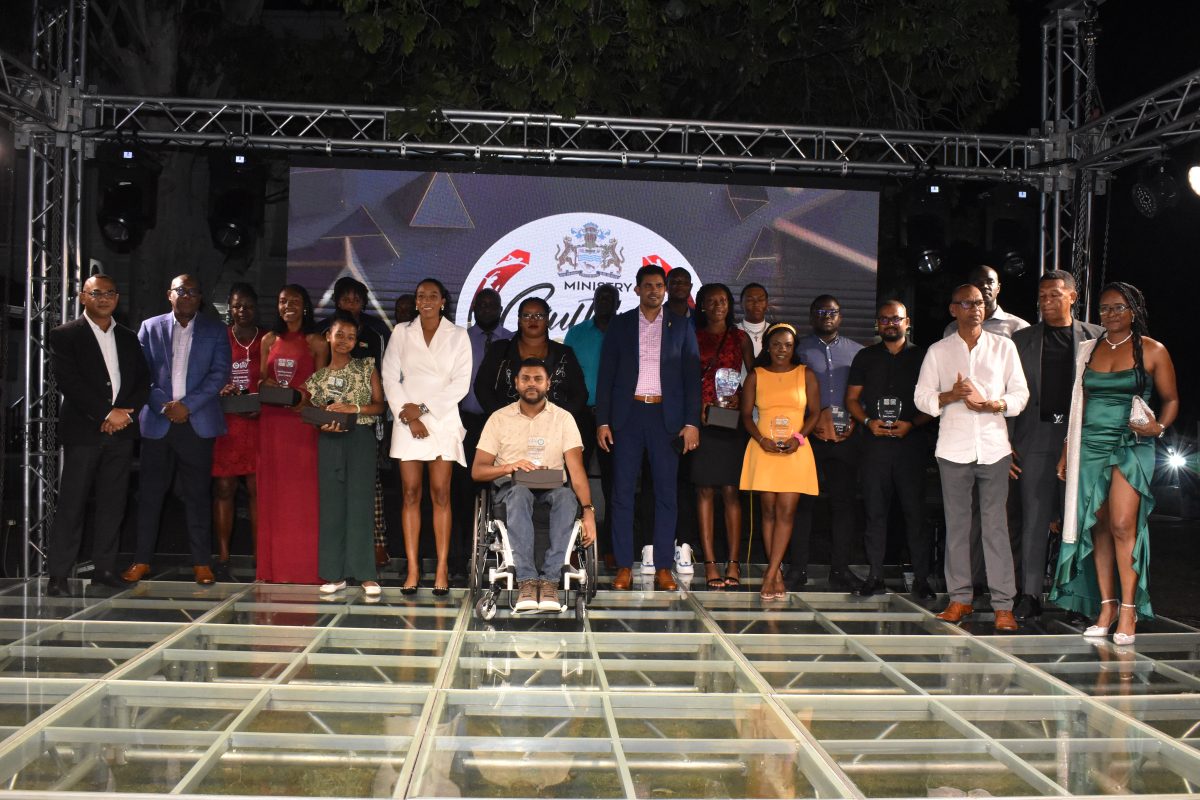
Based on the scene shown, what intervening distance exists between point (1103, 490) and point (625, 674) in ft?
8.54

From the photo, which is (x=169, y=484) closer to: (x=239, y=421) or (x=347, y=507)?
(x=239, y=421)

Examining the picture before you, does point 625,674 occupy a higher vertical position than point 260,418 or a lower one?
lower

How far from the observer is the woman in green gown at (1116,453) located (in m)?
5.40

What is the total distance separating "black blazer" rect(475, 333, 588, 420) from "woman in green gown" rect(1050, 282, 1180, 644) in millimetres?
2573

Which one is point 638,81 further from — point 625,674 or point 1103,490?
point 625,674

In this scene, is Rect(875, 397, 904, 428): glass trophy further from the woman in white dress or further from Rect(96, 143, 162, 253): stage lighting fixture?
Rect(96, 143, 162, 253): stage lighting fixture

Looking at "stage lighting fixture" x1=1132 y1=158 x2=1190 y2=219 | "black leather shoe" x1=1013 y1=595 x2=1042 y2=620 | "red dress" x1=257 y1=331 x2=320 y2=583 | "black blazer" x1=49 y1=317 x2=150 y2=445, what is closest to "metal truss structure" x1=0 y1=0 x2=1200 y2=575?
"stage lighting fixture" x1=1132 y1=158 x2=1190 y2=219

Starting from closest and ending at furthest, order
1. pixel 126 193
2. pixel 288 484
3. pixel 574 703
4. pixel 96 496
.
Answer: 1. pixel 574 703
2. pixel 96 496
3. pixel 288 484
4. pixel 126 193

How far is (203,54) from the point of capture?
11.3m

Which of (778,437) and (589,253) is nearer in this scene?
(778,437)

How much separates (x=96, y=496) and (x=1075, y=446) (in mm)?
5098

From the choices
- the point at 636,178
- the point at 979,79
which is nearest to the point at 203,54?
the point at 636,178

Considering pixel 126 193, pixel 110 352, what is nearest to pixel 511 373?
pixel 110 352

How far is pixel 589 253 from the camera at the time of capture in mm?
8273
